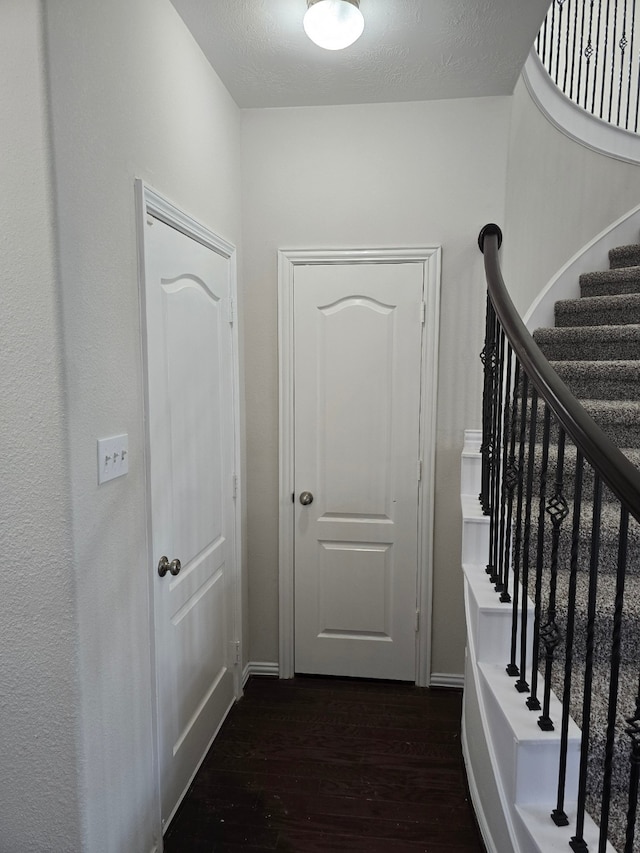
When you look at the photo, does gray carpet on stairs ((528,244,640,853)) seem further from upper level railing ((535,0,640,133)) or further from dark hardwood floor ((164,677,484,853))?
upper level railing ((535,0,640,133))

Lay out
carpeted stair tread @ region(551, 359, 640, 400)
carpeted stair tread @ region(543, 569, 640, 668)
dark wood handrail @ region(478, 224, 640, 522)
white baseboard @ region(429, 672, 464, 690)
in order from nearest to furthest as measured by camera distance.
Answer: dark wood handrail @ region(478, 224, 640, 522)
carpeted stair tread @ region(543, 569, 640, 668)
carpeted stair tread @ region(551, 359, 640, 400)
white baseboard @ region(429, 672, 464, 690)

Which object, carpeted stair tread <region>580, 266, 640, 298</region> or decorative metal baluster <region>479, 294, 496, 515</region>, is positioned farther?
carpeted stair tread <region>580, 266, 640, 298</region>

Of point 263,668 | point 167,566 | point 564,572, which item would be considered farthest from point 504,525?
point 263,668

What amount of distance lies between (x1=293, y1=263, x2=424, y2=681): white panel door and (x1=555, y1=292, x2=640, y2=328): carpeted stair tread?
1005 mm

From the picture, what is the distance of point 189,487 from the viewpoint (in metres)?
2.09

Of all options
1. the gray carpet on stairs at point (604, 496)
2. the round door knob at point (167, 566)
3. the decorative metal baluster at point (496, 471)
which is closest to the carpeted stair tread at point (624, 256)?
the gray carpet on stairs at point (604, 496)

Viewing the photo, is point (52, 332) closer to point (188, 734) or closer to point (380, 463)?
point (188, 734)

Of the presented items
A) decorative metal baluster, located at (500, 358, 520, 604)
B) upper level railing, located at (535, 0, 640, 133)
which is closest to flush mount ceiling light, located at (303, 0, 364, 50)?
decorative metal baluster, located at (500, 358, 520, 604)

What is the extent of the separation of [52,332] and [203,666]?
1559 millimetres

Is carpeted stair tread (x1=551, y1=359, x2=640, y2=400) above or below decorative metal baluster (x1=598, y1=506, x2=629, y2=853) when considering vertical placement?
above

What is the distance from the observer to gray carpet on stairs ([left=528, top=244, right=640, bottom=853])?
4.64 feet

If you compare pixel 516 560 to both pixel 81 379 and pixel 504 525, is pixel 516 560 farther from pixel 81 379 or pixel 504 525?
pixel 81 379

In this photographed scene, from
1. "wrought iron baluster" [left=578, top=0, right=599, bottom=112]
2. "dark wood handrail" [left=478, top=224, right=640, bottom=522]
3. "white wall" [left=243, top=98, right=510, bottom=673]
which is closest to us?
"dark wood handrail" [left=478, top=224, right=640, bottom=522]

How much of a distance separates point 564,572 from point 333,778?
1.20 m
